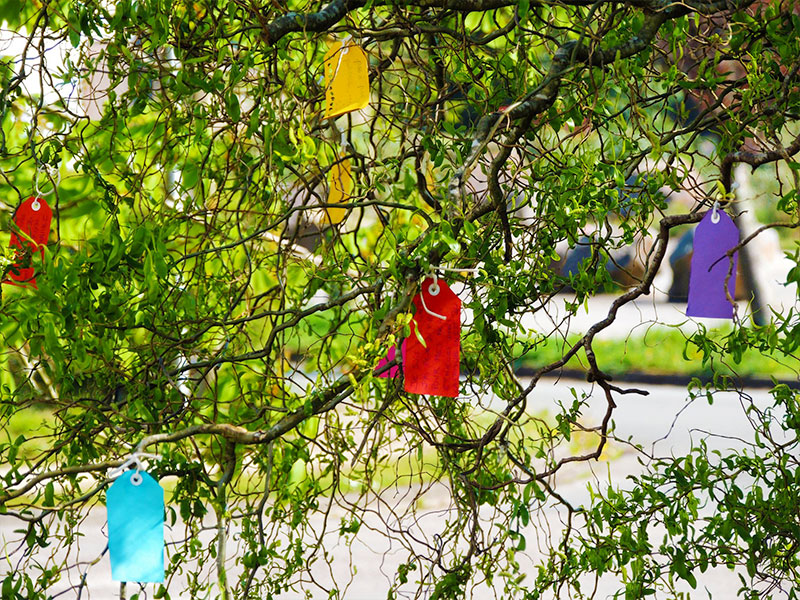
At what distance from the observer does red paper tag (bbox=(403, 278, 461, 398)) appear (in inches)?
40.7

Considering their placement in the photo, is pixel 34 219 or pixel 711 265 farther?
pixel 34 219

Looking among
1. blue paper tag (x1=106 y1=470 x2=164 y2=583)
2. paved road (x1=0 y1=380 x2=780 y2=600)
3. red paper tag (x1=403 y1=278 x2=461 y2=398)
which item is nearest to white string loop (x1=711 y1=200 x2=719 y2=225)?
red paper tag (x1=403 y1=278 x2=461 y2=398)

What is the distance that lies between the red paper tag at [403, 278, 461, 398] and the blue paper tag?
327 millimetres

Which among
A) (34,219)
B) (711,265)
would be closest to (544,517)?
(711,265)

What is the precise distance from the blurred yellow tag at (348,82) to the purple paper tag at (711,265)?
46 centimetres

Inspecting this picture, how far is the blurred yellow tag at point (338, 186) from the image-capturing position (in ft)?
4.54

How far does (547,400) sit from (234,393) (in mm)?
3847

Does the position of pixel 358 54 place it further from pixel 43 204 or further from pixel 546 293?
pixel 43 204

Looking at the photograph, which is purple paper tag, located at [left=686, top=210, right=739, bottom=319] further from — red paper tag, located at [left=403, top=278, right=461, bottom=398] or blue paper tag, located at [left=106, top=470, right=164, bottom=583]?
blue paper tag, located at [left=106, top=470, right=164, bottom=583]

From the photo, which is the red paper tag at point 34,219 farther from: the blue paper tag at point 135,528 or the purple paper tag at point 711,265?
the purple paper tag at point 711,265

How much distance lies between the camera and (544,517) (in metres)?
1.69

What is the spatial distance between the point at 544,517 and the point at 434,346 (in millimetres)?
767

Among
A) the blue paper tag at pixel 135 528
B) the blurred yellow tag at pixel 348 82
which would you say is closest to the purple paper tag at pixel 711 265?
the blurred yellow tag at pixel 348 82

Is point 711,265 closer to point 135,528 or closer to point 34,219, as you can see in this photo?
point 135,528
